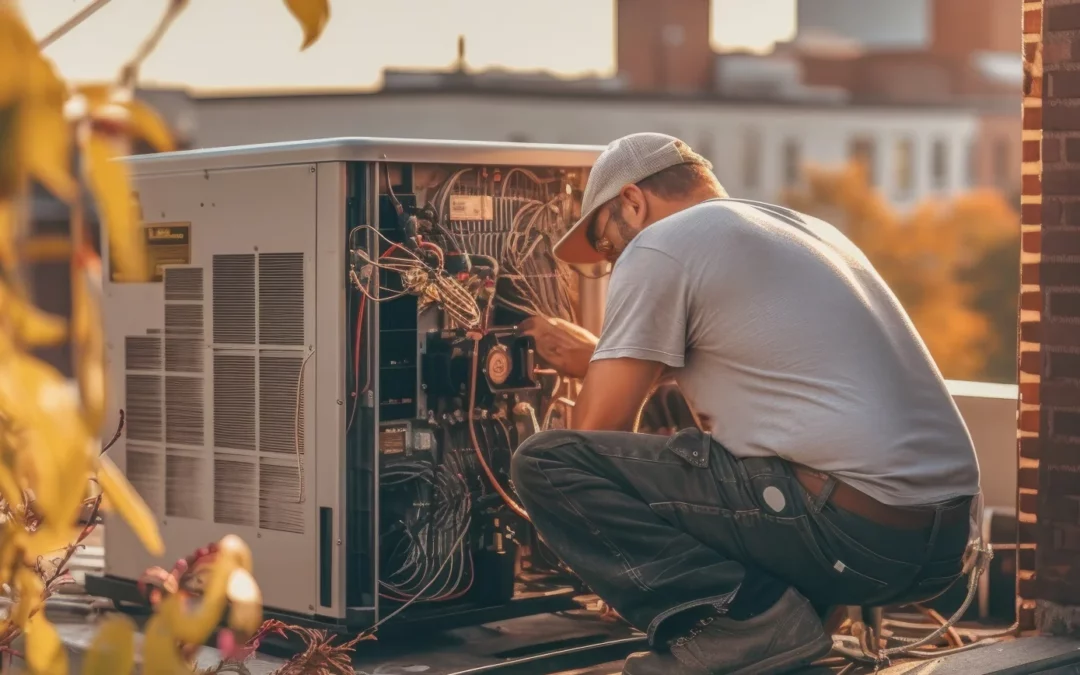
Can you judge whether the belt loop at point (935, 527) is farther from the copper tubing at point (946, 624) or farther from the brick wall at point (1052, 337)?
the brick wall at point (1052, 337)

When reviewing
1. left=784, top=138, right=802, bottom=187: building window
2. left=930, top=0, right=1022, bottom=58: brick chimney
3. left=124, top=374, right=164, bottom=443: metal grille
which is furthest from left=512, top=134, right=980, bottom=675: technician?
left=930, top=0, right=1022, bottom=58: brick chimney

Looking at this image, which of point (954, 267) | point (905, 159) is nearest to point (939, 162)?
point (905, 159)

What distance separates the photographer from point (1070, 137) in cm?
391

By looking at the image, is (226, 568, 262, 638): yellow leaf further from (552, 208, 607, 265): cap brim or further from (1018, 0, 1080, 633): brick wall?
(1018, 0, 1080, 633): brick wall

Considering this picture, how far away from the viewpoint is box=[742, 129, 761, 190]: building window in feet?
248

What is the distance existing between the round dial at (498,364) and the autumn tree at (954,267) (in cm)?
8134

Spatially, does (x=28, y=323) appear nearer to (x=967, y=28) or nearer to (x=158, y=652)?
(x=158, y=652)

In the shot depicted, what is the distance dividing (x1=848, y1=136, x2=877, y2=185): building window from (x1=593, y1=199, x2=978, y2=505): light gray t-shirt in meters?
80.1

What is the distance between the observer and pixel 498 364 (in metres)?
3.99

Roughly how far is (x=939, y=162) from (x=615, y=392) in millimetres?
84499

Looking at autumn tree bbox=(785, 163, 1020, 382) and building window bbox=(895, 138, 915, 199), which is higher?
building window bbox=(895, 138, 915, 199)

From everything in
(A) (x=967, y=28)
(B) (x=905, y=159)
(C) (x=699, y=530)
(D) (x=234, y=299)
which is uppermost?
(A) (x=967, y=28)

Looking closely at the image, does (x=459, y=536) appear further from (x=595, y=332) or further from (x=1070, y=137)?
(x=1070, y=137)

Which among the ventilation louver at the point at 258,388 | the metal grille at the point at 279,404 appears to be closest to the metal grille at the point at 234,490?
the ventilation louver at the point at 258,388
